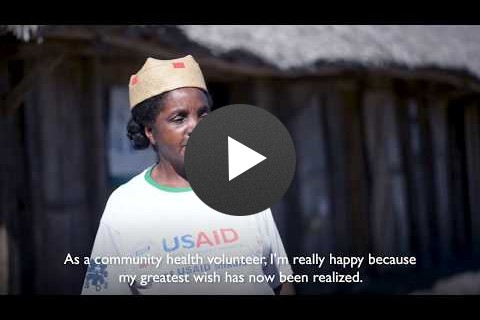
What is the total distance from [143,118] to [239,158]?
16.1 inches

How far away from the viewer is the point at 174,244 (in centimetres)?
252

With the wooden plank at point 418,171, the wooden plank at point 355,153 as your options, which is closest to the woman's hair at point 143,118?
the wooden plank at point 355,153

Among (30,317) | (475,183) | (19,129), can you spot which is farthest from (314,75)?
(30,317)

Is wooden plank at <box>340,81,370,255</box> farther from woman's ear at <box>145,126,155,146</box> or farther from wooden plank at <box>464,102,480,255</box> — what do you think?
woman's ear at <box>145,126,155,146</box>

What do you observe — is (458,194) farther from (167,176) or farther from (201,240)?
(167,176)

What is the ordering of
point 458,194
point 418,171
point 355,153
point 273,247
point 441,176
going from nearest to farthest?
point 273,247, point 458,194, point 441,176, point 355,153, point 418,171

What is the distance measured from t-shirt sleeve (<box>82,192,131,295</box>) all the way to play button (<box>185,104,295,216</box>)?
1.18 ft

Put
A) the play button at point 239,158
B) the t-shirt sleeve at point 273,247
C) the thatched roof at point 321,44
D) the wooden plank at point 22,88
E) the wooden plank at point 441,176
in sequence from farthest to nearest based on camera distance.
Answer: the wooden plank at point 441,176
the thatched roof at point 321,44
the wooden plank at point 22,88
the play button at point 239,158
the t-shirt sleeve at point 273,247

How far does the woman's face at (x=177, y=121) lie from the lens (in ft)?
8.18

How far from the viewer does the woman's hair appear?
2.51m

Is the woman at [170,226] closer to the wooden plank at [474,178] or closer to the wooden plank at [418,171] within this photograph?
the wooden plank at [474,178]

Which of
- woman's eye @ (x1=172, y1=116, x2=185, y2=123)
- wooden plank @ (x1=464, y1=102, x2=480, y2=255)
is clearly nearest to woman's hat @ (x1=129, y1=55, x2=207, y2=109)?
woman's eye @ (x1=172, y1=116, x2=185, y2=123)

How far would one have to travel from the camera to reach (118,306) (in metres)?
2.95

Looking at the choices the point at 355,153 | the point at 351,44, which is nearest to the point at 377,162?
the point at 355,153
